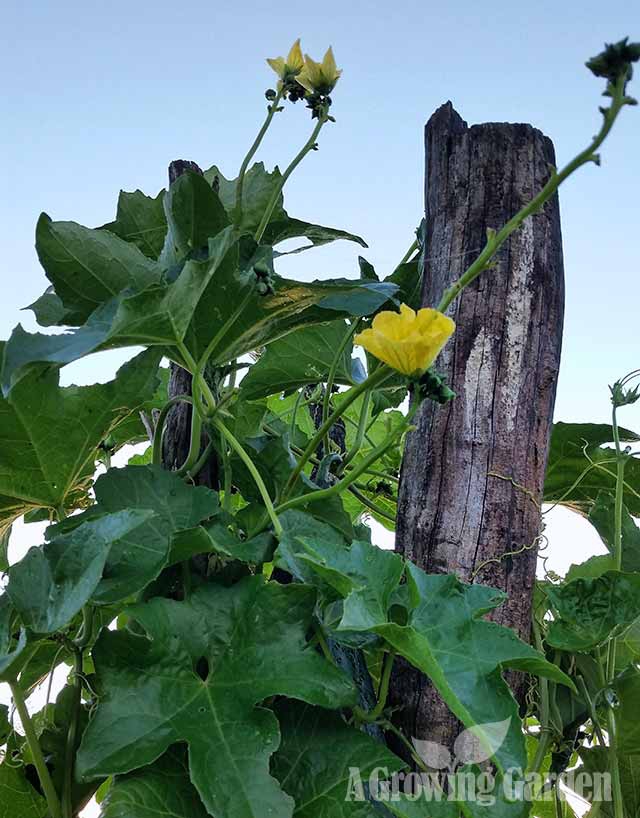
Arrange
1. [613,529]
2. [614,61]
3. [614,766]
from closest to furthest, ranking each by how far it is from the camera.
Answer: [614,61] → [614,766] → [613,529]

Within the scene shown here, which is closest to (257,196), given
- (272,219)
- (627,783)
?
(272,219)

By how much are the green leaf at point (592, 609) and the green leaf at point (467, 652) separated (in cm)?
14

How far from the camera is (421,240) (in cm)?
106

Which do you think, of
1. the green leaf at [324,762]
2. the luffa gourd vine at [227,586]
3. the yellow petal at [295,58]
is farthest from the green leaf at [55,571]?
the yellow petal at [295,58]

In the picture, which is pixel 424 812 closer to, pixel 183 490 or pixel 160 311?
pixel 183 490

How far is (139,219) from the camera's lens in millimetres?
1052

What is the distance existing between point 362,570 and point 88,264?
0.42 metres

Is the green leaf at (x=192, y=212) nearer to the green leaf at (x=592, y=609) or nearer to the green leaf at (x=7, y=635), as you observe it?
the green leaf at (x=7, y=635)

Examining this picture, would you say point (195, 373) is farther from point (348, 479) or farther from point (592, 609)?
point (592, 609)

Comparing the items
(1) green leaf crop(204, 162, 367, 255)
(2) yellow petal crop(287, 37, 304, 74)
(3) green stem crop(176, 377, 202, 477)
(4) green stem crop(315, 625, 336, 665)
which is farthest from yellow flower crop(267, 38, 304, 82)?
(4) green stem crop(315, 625, 336, 665)

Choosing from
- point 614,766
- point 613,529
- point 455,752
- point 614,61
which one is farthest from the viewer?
point 613,529

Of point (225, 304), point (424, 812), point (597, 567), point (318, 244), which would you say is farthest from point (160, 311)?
point (597, 567)

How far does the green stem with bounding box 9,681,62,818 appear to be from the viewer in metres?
0.79

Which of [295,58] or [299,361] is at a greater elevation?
[295,58]
